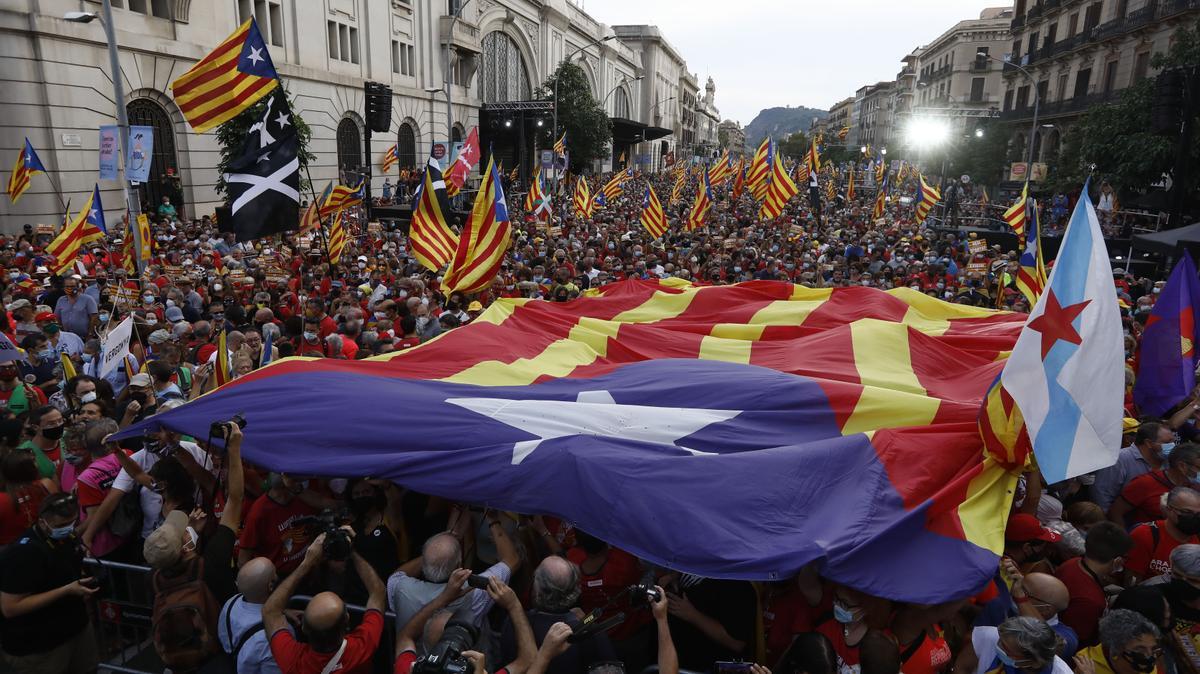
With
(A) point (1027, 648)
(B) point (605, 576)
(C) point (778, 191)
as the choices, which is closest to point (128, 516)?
(B) point (605, 576)

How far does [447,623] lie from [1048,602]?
9.58ft

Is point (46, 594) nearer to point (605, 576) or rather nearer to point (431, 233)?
point (605, 576)

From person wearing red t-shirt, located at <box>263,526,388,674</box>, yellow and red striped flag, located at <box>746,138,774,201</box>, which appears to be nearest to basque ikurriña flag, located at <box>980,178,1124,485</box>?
person wearing red t-shirt, located at <box>263,526,388,674</box>

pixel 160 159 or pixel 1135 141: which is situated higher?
pixel 1135 141

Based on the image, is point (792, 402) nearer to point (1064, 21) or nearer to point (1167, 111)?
point (1167, 111)

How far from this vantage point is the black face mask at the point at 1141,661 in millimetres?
3121

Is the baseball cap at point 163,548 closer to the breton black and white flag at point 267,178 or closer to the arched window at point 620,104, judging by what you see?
the breton black and white flag at point 267,178

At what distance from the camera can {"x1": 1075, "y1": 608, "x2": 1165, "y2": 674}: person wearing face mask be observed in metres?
3.13

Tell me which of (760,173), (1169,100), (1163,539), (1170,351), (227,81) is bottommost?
(1163,539)

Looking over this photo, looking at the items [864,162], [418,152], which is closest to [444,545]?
[418,152]

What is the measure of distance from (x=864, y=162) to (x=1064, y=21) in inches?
1568

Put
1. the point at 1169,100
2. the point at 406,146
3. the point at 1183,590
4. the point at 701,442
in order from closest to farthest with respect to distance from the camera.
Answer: the point at 1183,590 < the point at 701,442 < the point at 1169,100 < the point at 406,146

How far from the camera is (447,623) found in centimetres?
339

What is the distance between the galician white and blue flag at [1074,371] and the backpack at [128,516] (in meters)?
5.42
